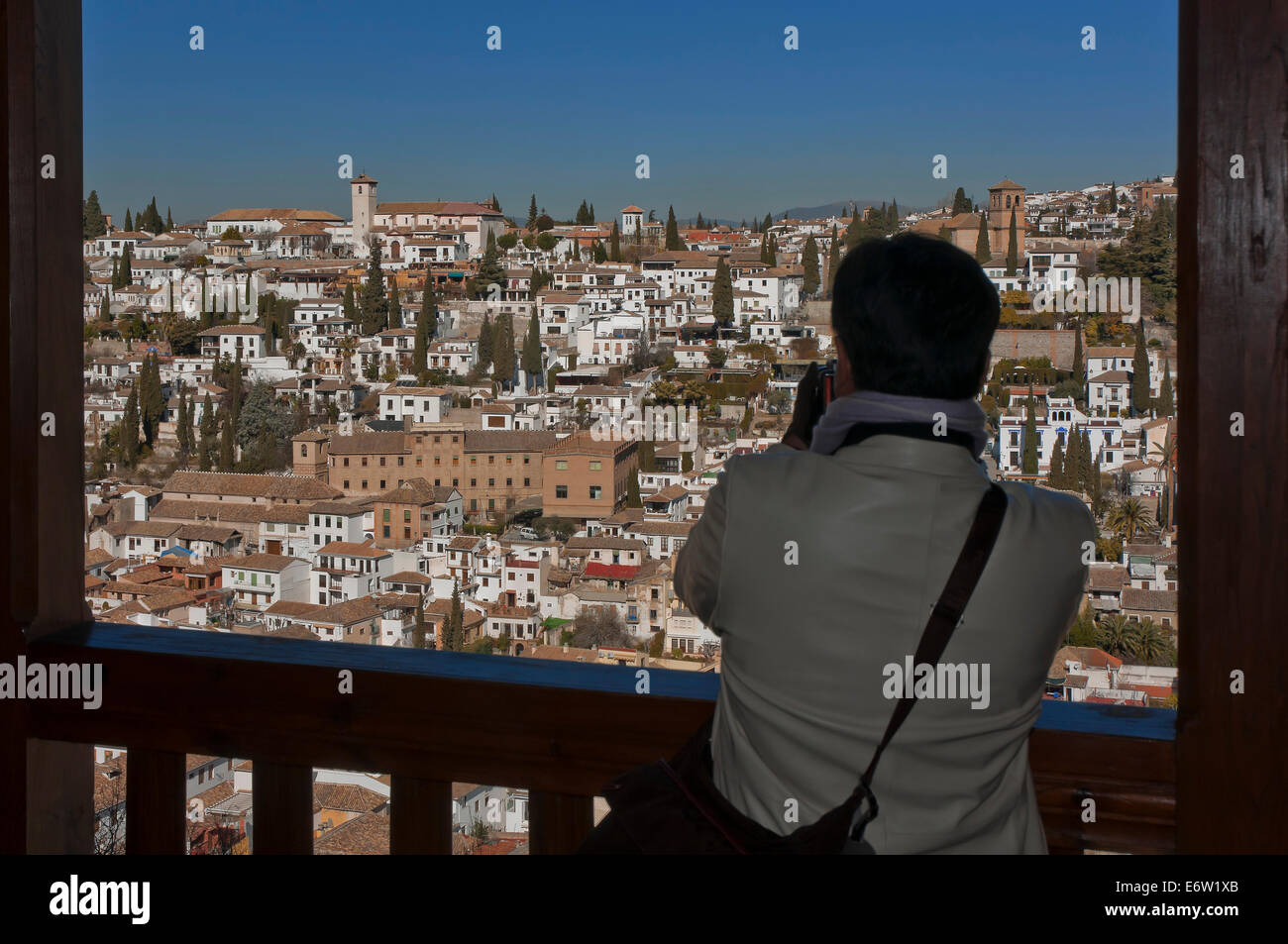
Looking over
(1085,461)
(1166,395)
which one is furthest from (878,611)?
(1085,461)

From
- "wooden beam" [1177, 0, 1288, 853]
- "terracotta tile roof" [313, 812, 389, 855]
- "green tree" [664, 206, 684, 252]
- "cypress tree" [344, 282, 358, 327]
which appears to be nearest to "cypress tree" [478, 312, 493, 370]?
"green tree" [664, 206, 684, 252]

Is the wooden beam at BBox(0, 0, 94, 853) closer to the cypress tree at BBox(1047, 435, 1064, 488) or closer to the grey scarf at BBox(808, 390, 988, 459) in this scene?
the grey scarf at BBox(808, 390, 988, 459)

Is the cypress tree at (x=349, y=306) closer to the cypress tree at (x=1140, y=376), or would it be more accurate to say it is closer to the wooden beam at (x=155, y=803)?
the wooden beam at (x=155, y=803)

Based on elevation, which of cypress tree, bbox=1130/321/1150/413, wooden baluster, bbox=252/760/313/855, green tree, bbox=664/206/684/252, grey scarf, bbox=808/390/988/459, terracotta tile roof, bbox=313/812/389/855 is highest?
green tree, bbox=664/206/684/252

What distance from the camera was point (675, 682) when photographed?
1095mm

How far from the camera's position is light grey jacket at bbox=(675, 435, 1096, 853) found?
0.74 m

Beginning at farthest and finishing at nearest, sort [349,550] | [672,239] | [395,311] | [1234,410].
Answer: [395,311] < [672,239] < [349,550] < [1234,410]

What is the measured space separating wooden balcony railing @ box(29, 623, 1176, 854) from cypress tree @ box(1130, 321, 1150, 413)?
46cm

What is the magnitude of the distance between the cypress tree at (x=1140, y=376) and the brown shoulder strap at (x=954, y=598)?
659 millimetres

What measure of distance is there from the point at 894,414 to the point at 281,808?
2.66 ft

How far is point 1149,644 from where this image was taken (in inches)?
50.4

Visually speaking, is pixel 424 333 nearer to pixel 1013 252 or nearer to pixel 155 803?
pixel 1013 252

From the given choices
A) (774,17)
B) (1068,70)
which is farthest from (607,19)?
(1068,70)

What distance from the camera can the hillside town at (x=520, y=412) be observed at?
138 centimetres
